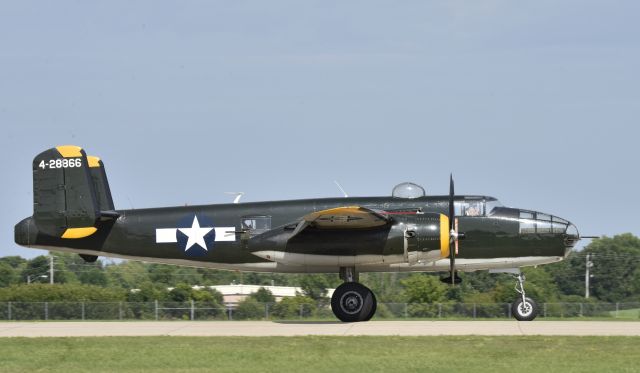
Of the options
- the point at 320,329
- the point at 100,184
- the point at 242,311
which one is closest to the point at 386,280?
the point at 242,311

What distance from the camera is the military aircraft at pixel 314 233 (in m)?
27.7

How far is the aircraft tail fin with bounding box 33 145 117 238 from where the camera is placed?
29844 millimetres

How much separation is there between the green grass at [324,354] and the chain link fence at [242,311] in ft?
43.3

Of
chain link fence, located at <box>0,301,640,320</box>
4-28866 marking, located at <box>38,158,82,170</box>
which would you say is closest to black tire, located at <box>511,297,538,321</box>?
chain link fence, located at <box>0,301,640,320</box>

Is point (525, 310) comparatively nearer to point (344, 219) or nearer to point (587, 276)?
point (344, 219)

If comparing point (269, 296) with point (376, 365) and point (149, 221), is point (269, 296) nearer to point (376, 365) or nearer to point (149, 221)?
point (149, 221)

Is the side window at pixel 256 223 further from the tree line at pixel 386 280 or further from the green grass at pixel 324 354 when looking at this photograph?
the tree line at pixel 386 280

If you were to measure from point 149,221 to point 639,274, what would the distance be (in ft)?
215

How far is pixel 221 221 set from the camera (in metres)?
→ 29.9

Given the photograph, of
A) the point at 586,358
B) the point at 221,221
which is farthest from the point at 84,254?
the point at 586,358

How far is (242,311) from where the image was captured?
136ft

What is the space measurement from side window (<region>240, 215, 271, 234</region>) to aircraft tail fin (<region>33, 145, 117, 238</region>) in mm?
3818

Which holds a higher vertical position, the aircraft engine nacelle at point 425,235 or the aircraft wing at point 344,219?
the aircraft wing at point 344,219

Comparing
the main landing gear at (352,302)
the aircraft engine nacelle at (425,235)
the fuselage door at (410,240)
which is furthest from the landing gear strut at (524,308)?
the main landing gear at (352,302)
